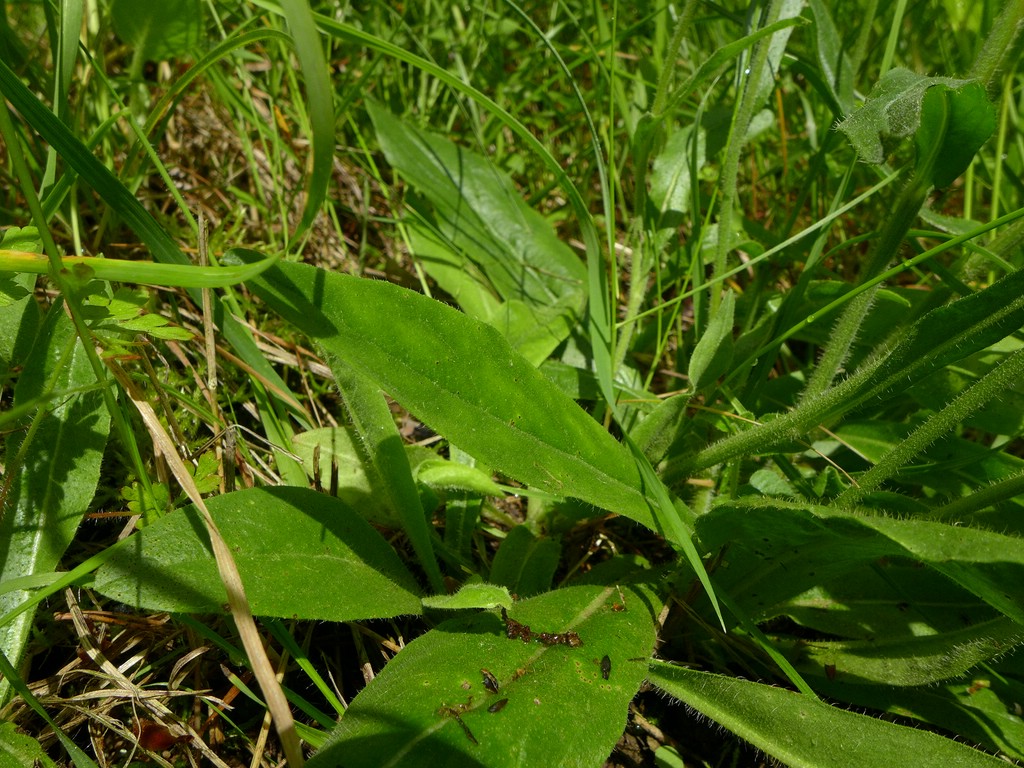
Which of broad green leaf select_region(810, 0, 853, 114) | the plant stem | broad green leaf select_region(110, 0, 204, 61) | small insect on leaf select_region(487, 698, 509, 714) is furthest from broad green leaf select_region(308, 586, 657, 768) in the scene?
broad green leaf select_region(110, 0, 204, 61)

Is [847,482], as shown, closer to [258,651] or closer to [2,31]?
[258,651]

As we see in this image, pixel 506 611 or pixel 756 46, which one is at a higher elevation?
pixel 756 46

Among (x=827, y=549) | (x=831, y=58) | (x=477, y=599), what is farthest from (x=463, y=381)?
(x=831, y=58)

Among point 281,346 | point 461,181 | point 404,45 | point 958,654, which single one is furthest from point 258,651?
point 404,45

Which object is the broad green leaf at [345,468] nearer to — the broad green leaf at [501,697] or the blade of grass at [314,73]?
the broad green leaf at [501,697]

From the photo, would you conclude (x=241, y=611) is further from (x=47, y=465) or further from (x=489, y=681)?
(x=47, y=465)

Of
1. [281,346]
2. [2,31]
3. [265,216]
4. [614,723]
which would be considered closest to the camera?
[614,723]

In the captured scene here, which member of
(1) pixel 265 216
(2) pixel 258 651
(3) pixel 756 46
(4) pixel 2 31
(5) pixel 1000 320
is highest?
(3) pixel 756 46
